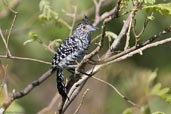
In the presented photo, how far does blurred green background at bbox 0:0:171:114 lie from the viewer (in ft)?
13.9

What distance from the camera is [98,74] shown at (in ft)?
13.3

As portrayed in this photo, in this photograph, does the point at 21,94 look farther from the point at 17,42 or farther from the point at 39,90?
the point at 39,90

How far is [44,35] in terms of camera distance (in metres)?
5.09

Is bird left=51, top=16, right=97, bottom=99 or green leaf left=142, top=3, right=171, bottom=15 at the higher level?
green leaf left=142, top=3, right=171, bottom=15

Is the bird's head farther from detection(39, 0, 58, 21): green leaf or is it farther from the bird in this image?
detection(39, 0, 58, 21): green leaf

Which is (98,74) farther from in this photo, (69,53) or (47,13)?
(69,53)

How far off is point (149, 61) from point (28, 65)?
119 centimetres

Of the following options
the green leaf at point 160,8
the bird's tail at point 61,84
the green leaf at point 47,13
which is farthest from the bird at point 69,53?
the green leaf at point 160,8

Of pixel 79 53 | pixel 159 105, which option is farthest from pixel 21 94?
pixel 159 105

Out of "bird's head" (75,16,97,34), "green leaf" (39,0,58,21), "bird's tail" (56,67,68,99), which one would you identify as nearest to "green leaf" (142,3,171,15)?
"bird's tail" (56,67,68,99)

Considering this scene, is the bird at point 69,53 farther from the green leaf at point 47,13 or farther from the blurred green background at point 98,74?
the blurred green background at point 98,74

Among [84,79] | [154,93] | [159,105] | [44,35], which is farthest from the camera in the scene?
[44,35]

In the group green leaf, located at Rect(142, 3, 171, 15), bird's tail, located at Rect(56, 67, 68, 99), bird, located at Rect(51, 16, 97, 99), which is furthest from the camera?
bird, located at Rect(51, 16, 97, 99)

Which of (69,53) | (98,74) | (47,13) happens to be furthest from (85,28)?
(98,74)
